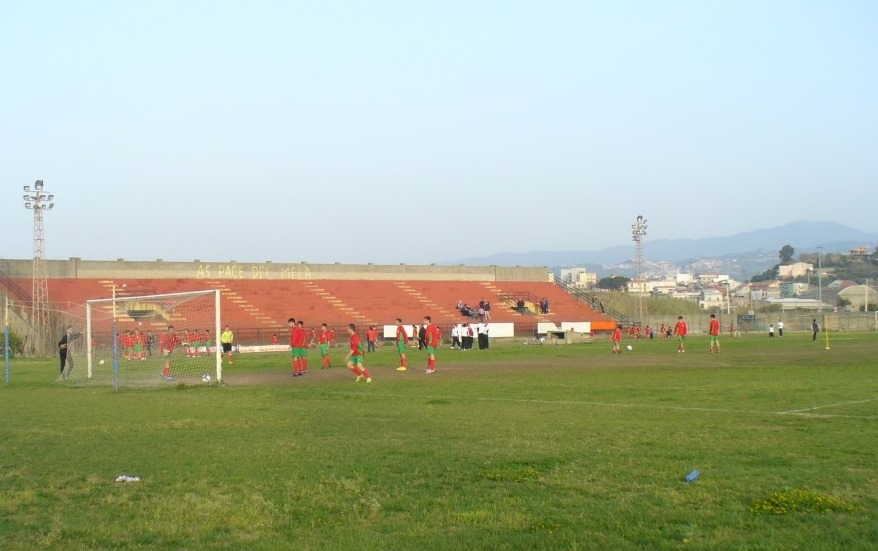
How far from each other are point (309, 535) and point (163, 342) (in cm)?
3144

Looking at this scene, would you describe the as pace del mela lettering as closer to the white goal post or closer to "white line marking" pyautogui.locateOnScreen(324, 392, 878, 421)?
the white goal post

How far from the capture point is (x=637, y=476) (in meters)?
10.3

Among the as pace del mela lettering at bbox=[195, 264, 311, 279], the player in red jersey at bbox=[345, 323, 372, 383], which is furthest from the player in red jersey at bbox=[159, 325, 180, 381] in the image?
→ the as pace del mela lettering at bbox=[195, 264, 311, 279]

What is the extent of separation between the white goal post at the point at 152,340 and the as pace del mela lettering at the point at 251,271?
29.9 meters

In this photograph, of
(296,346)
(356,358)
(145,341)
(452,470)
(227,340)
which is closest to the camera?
(452,470)

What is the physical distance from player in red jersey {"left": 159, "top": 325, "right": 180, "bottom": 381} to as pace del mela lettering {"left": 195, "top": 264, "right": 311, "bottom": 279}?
35.5 meters

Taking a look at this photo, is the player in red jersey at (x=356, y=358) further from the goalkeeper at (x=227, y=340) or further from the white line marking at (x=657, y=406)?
the goalkeeper at (x=227, y=340)

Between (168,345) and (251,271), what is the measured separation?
138 ft

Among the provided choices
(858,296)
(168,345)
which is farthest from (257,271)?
(858,296)

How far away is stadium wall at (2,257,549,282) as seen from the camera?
6931 centimetres

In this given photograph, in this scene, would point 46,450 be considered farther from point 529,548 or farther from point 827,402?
point 827,402

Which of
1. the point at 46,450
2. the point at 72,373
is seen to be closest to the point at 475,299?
the point at 72,373

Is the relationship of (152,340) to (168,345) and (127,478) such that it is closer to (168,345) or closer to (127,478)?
(168,345)

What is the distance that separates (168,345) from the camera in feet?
118
